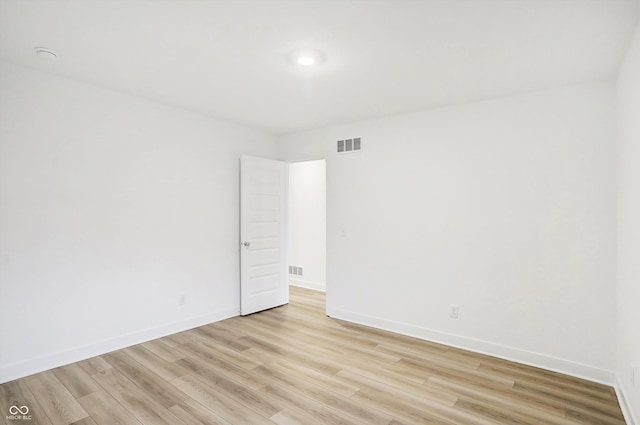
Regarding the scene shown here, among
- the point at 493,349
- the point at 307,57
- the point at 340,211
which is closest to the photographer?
the point at 307,57

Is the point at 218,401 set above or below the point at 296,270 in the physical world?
below

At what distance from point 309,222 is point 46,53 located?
4.64 metres

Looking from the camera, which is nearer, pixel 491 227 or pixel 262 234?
pixel 491 227

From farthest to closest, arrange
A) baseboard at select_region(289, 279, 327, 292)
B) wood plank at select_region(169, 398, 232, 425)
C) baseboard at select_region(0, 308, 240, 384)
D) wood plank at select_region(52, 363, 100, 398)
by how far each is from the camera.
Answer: baseboard at select_region(289, 279, 327, 292) < baseboard at select_region(0, 308, 240, 384) < wood plank at select_region(52, 363, 100, 398) < wood plank at select_region(169, 398, 232, 425)

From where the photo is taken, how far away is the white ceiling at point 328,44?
198 centimetres

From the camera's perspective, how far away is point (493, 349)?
3.39 meters

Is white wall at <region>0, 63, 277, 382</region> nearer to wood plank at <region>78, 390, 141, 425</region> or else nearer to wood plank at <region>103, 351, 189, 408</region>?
wood plank at <region>103, 351, 189, 408</region>

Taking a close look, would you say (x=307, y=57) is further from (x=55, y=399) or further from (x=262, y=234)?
(x=55, y=399)

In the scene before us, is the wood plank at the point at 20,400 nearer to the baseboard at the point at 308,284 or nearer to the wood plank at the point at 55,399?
the wood plank at the point at 55,399

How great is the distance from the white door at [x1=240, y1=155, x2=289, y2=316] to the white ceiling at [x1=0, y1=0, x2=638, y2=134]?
1463mm

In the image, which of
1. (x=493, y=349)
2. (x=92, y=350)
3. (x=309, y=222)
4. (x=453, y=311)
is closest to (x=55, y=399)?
(x=92, y=350)

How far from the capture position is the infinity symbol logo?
232 centimetres

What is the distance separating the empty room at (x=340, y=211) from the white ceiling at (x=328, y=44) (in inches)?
0.8

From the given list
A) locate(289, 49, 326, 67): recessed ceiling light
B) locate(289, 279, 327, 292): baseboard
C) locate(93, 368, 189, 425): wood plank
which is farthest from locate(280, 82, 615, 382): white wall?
locate(93, 368, 189, 425): wood plank
